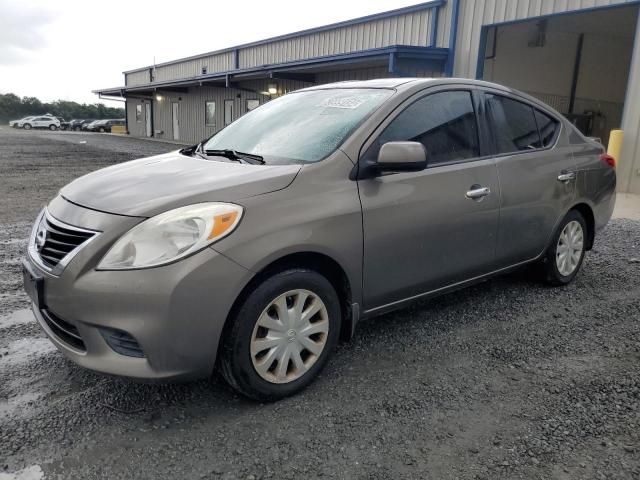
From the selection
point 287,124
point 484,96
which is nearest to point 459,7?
point 484,96

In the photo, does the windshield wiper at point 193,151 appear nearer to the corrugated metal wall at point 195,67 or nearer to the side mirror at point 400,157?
the side mirror at point 400,157

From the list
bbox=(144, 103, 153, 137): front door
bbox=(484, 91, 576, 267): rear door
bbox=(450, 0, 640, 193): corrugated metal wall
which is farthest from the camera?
bbox=(144, 103, 153, 137): front door

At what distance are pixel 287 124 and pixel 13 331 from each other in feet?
7.45

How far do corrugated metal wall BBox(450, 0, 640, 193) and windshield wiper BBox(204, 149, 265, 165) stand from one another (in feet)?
30.3

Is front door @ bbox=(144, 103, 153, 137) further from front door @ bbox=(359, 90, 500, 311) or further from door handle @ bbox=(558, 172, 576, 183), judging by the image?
front door @ bbox=(359, 90, 500, 311)

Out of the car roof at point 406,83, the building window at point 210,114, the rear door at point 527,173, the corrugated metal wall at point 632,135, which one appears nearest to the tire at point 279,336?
the car roof at point 406,83

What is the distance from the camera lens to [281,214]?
99.6 inches

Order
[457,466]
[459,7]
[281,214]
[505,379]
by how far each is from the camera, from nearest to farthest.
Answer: [457,466], [281,214], [505,379], [459,7]

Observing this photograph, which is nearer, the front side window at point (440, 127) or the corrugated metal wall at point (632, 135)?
the front side window at point (440, 127)

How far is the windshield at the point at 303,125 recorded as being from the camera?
9.82 feet

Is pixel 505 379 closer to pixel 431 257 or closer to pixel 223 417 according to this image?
pixel 431 257

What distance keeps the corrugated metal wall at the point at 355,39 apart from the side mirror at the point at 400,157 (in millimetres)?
12242

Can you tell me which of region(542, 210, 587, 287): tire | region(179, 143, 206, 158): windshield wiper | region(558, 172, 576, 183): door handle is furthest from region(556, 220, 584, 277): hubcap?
region(179, 143, 206, 158): windshield wiper

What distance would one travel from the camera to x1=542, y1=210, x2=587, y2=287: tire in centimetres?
427
